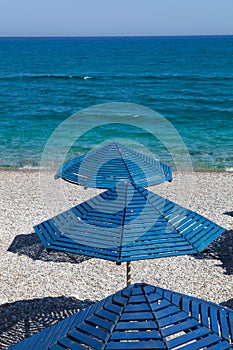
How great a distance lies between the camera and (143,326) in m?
4.30

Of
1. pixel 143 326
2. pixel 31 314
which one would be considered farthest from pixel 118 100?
pixel 143 326

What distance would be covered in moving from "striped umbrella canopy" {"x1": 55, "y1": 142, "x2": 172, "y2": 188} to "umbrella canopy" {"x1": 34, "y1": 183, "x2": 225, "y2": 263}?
206 cm

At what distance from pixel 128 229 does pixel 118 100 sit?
30137 mm

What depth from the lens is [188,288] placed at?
7.80m

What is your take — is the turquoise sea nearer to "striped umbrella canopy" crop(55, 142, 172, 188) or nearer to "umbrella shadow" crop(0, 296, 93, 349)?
"striped umbrella canopy" crop(55, 142, 172, 188)

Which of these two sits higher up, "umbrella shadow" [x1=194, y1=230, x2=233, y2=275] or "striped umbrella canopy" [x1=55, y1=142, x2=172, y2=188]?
"striped umbrella canopy" [x1=55, y1=142, x2=172, y2=188]

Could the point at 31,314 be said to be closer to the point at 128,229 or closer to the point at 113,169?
the point at 128,229

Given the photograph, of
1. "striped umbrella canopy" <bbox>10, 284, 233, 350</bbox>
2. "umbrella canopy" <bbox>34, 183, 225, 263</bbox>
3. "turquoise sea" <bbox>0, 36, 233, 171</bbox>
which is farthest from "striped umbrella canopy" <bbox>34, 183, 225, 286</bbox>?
"turquoise sea" <bbox>0, 36, 233, 171</bbox>

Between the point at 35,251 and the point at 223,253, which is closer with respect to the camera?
the point at 223,253

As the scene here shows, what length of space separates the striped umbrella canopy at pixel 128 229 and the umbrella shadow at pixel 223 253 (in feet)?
5.56

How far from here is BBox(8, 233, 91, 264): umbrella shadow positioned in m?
8.83

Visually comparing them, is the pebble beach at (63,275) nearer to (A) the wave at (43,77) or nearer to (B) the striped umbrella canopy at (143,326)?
(B) the striped umbrella canopy at (143,326)

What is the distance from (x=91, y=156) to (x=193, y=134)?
14453 millimetres

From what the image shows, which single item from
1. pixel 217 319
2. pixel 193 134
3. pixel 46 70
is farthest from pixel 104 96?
pixel 217 319
